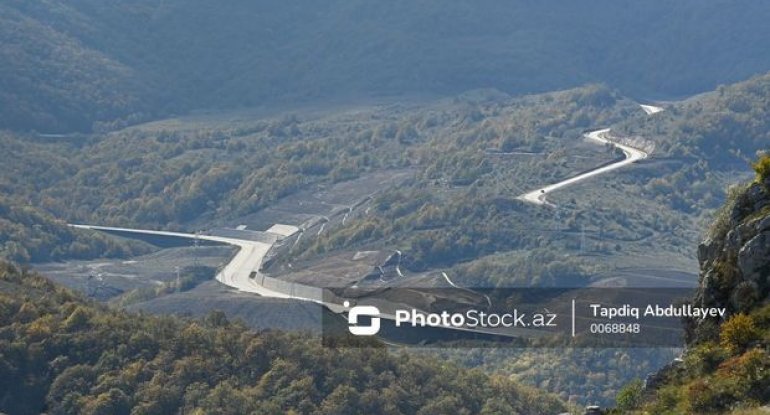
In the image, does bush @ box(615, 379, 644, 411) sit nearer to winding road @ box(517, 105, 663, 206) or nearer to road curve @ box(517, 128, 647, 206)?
winding road @ box(517, 105, 663, 206)

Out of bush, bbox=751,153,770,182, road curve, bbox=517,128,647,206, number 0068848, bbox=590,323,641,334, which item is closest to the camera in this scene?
bush, bbox=751,153,770,182

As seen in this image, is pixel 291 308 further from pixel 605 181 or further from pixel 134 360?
pixel 605 181

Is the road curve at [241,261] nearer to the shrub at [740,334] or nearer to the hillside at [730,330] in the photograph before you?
the hillside at [730,330]

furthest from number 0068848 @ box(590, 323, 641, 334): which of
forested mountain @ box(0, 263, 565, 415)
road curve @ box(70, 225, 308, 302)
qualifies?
road curve @ box(70, 225, 308, 302)

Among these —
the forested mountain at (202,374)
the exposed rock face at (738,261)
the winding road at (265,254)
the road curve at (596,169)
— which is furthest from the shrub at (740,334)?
the road curve at (596,169)

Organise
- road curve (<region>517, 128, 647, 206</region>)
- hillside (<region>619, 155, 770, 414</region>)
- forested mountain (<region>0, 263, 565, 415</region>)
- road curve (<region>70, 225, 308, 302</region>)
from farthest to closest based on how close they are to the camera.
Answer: road curve (<region>517, 128, 647, 206</region>) → road curve (<region>70, 225, 308, 302</region>) → forested mountain (<region>0, 263, 565, 415</region>) → hillside (<region>619, 155, 770, 414</region>)

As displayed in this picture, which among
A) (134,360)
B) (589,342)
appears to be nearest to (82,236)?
(589,342)

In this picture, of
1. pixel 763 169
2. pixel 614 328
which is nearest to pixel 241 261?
pixel 614 328
